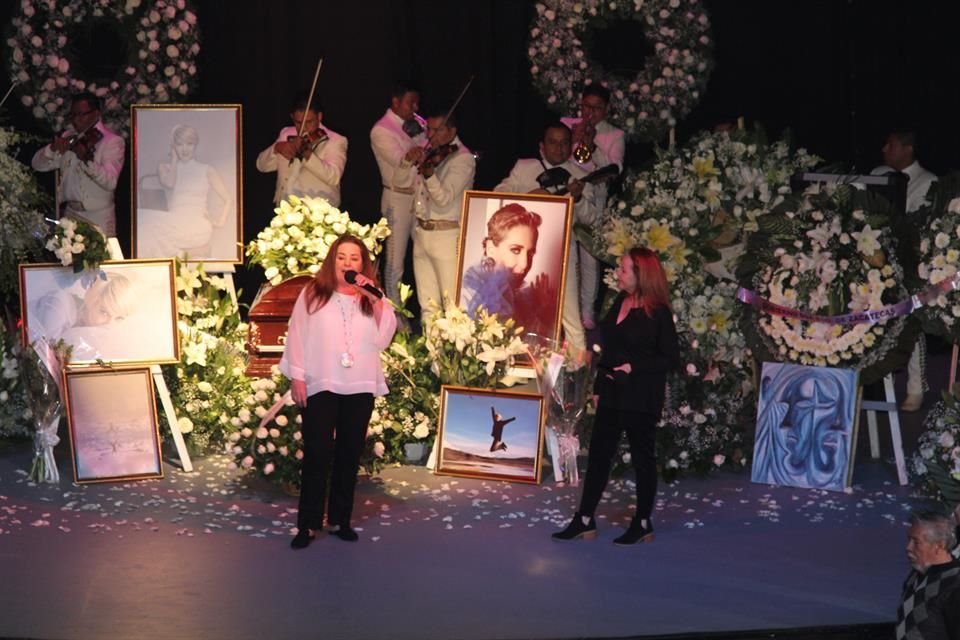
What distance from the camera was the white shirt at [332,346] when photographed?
738 centimetres

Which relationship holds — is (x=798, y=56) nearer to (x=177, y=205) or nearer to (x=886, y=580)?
(x=177, y=205)

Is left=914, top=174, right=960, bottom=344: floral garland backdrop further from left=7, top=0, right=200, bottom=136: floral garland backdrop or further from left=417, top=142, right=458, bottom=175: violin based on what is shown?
left=7, top=0, right=200, bottom=136: floral garland backdrop

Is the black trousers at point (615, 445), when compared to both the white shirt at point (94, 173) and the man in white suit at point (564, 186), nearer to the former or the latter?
the man in white suit at point (564, 186)

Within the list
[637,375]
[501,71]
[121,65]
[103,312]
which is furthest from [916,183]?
[121,65]

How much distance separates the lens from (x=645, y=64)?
12.4m

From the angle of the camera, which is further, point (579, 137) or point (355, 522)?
point (579, 137)

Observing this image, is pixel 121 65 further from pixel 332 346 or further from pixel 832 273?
pixel 832 273

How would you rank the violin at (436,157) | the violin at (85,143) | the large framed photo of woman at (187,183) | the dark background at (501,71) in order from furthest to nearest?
the dark background at (501,71), the violin at (85,143), the violin at (436,157), the large framed photo of woman at (187,183)

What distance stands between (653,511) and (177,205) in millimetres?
3258

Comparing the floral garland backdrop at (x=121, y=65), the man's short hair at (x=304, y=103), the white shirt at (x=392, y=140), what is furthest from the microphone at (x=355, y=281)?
the floral garland backdrop at (x=121, y=65)

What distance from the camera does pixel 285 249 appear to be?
30.2ft

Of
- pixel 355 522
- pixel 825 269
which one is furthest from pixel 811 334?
pixel 355 522

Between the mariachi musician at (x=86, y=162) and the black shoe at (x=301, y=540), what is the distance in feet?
13.0

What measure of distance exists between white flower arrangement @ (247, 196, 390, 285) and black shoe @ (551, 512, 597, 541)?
7.12 feet
